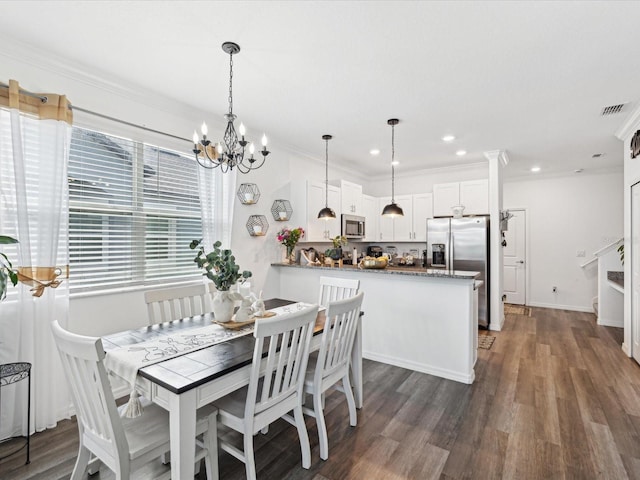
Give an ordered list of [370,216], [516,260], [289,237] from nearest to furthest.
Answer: [289,237], [370,216], [516,260]

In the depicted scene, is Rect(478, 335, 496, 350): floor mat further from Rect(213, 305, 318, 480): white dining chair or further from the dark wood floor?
Rect(213, 305, 318, 480): white dining chair

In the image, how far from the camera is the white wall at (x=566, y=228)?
5910 millimetres

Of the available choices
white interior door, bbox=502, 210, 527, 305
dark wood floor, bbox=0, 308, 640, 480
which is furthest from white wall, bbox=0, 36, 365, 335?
white interior door, bbox=502, 210, 527, 305

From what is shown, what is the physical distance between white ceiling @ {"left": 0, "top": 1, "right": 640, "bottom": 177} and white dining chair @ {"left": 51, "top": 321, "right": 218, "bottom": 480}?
6.25 feet

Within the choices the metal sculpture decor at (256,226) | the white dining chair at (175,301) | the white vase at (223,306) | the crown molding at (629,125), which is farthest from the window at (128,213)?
the crown molding at (629,125)

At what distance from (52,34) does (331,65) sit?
6.28 ft

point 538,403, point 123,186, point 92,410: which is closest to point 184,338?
point 92,410

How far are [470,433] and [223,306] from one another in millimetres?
2007

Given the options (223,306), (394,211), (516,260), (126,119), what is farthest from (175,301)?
(516,260)

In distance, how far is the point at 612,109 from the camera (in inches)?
127

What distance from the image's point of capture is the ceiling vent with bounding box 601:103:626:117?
315 cm

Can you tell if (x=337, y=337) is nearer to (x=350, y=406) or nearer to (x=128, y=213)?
(x=350, y=406)

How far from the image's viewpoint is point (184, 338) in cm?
198

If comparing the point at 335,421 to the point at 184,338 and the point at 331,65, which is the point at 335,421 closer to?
the point at 184,338
